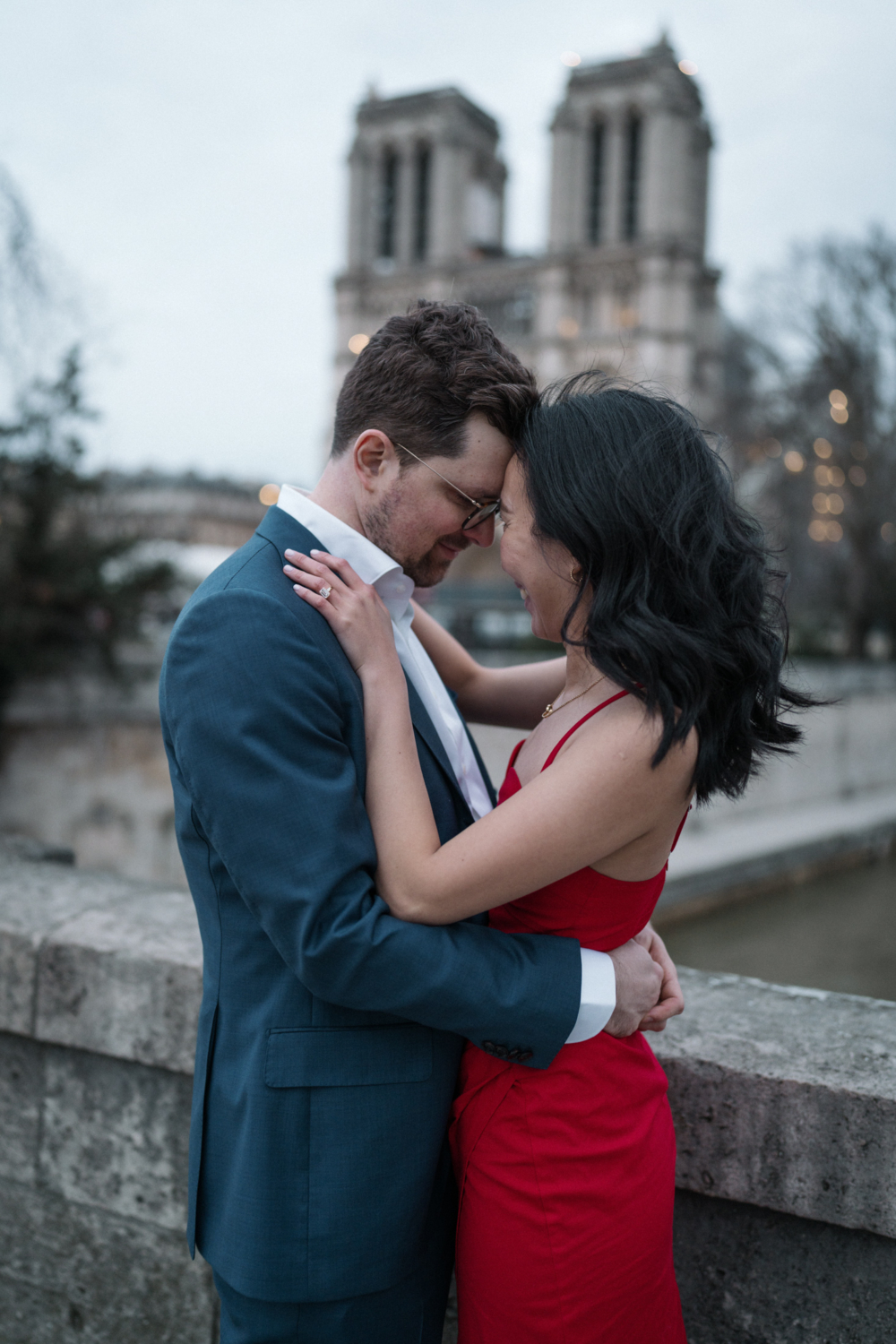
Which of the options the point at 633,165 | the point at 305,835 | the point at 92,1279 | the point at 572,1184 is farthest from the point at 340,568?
the point at 633,165

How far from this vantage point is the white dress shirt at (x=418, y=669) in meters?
1.41

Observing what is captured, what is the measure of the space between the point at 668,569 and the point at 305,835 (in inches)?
22.7

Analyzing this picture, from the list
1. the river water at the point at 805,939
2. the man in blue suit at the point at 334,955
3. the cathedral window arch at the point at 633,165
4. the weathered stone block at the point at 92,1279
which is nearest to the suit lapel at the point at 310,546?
the man in blue suit at the point at 334,955

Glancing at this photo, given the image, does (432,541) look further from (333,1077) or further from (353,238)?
(353,238)

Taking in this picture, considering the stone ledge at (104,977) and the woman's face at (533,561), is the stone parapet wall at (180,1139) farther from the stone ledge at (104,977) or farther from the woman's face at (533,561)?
the woman's face at (533,561)

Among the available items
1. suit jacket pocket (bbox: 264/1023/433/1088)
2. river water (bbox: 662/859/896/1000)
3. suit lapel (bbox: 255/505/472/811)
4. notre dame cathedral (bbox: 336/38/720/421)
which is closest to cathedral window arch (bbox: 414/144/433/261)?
notre dame cathedral (bbox: 336/38/720/421)

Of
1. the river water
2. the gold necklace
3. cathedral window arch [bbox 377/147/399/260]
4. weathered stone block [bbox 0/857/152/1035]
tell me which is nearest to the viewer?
the gold necklace

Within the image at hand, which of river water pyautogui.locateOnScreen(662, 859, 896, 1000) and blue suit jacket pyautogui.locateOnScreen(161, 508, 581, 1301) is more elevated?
blue suit jacket pyautogui.locateOnScreen(161, 508, 581, 1301)

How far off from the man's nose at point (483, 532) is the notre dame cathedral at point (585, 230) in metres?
45.6

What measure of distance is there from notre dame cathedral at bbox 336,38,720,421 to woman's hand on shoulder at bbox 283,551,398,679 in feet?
151

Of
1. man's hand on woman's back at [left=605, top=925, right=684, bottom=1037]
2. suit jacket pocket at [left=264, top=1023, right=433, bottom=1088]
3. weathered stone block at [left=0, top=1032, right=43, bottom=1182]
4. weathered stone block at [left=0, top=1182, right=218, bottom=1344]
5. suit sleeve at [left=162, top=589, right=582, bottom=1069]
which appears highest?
suit sleeve at [left=162, top=589, right=582, bottom=1069]

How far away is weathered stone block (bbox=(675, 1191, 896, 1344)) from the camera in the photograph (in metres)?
1.59

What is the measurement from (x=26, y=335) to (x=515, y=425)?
43.5 feet

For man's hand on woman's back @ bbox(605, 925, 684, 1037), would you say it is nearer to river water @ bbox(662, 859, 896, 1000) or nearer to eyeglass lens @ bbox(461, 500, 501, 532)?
eyeglass lens @ bbox(461, 500, 501, 532)
